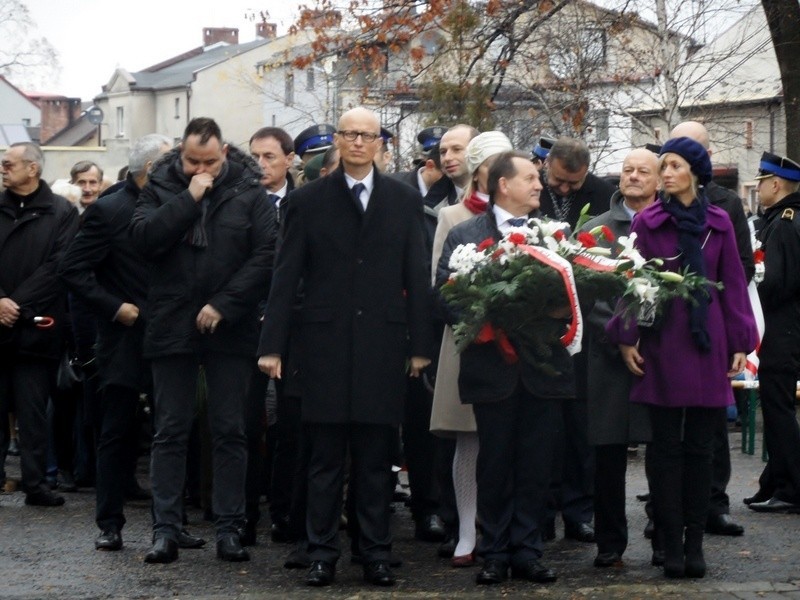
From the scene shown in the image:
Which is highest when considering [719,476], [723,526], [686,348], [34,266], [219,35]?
[219,35]

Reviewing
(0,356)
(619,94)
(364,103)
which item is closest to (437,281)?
(0,356)

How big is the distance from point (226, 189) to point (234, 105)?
278ft

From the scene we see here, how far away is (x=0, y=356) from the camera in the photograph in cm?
1091

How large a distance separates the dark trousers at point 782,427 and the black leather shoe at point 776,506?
3 centimetres

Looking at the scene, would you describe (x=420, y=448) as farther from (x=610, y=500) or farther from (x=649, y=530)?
(x=610, y=500)

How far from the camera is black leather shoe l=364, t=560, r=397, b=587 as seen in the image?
7.75 m

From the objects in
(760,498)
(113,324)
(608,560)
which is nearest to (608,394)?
(608,560)

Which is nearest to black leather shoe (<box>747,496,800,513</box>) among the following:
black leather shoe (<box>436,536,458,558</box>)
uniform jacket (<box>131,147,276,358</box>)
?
black leather shoe (<box>436,536,458,558</box>)

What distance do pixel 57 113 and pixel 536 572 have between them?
395ft

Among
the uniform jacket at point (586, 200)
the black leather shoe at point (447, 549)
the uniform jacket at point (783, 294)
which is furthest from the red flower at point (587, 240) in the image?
the uniform jacket at point (783, 294)

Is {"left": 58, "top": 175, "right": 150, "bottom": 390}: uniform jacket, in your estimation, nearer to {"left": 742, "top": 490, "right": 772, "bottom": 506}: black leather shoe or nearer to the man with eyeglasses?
the man with eyeglasses

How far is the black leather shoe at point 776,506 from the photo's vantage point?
10.2 meters

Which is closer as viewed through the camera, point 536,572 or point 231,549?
point 536,572

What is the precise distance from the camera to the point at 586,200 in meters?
9.55
